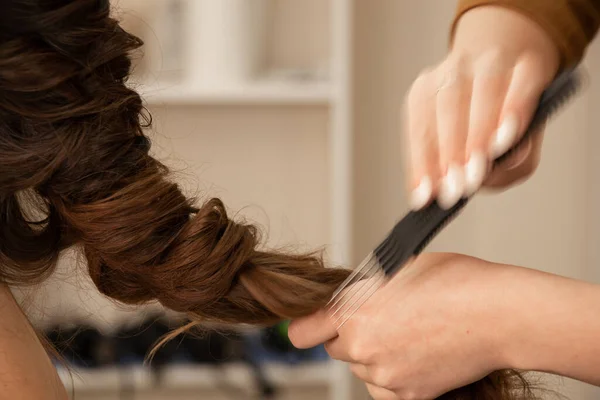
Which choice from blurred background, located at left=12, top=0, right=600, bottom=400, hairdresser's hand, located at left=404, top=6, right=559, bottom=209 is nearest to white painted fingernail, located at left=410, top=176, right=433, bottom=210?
hairdresser's hand, located at left=404, top=6, right=559, bottom=209

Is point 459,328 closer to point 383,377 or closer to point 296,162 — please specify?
point 383,377

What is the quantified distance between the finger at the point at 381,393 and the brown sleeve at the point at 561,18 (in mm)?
465

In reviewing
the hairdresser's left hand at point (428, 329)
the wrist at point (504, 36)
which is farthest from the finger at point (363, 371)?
the wrist at point (504, 36)

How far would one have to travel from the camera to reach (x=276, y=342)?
1.83 m

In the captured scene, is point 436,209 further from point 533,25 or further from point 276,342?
point 276,342

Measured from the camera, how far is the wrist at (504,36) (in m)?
0.85

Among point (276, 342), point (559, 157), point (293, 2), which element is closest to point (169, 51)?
point (293, 2)

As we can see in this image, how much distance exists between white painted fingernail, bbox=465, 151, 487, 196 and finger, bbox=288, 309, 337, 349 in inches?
7.6

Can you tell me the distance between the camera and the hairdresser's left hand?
648mm

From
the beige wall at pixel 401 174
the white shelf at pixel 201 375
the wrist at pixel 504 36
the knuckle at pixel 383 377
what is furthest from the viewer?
the beige wall at pixel 401 174

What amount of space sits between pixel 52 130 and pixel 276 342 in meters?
1.28

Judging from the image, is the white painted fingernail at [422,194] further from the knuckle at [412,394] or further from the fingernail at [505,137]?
the knuckle at [412,394]

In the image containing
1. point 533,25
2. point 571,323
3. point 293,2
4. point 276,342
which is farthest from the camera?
point 293,2

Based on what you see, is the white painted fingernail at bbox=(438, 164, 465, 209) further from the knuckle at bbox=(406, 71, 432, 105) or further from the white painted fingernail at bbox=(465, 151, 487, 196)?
the knuckle at bbox=(406, 71, 432, 105)
